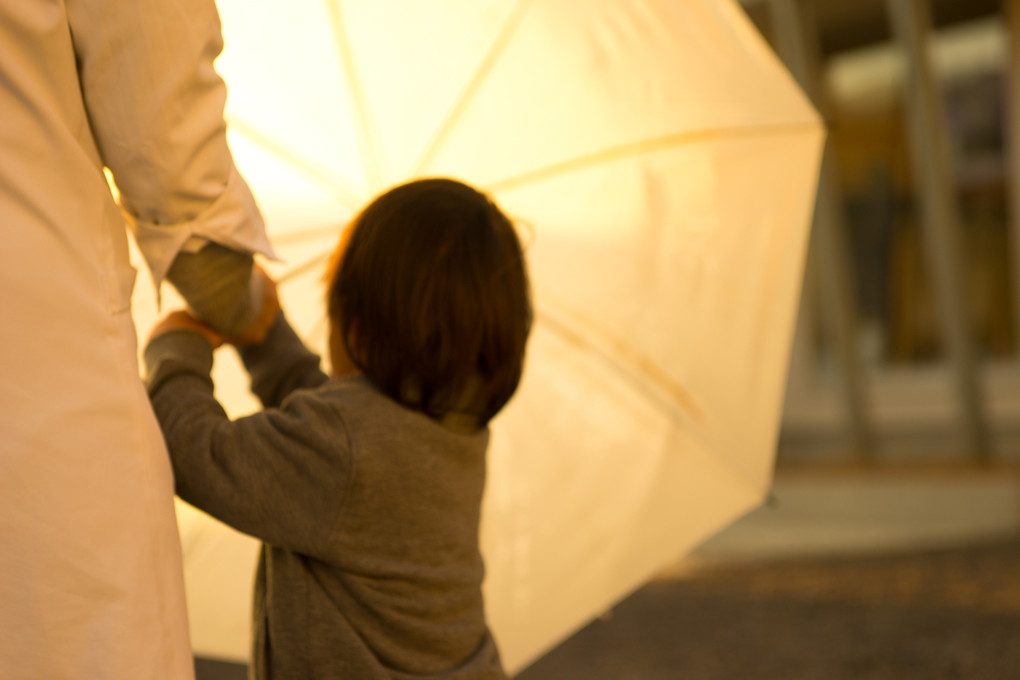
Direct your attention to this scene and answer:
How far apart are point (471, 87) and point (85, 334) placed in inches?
43.0

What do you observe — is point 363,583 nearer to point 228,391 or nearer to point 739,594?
point 228,391

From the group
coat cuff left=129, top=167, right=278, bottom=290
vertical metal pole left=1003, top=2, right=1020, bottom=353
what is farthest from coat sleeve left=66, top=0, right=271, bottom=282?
vertical metal pole left=1003, top=2, right=1020, bottom=353

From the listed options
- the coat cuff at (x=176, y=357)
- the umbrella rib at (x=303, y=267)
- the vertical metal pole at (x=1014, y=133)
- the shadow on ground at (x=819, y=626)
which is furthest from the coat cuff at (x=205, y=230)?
the vertical metal pole at (x=1014, y=133)

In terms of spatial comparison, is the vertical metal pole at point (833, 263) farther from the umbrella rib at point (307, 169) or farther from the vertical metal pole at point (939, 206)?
the umbrella rib at point (307, 169)

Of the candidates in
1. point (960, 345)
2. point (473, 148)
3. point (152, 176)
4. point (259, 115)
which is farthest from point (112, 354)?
point (960, 345)

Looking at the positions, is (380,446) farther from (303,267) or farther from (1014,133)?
(1014,133)

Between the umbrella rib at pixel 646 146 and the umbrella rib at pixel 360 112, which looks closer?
the umbrella rib at pixel 360 112

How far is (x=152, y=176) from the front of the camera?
1005 mm

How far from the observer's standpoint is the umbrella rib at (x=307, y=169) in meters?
1.72

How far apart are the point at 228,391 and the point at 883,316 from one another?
28.0 ft

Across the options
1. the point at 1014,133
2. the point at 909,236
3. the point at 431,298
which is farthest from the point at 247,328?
the point at 909,236

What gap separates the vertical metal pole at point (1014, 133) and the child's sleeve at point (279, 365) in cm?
821

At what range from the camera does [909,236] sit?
910 cm

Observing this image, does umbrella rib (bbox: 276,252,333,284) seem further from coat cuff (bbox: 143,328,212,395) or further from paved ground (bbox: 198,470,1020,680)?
paved ground (bbox: 198,470,1020,680)
